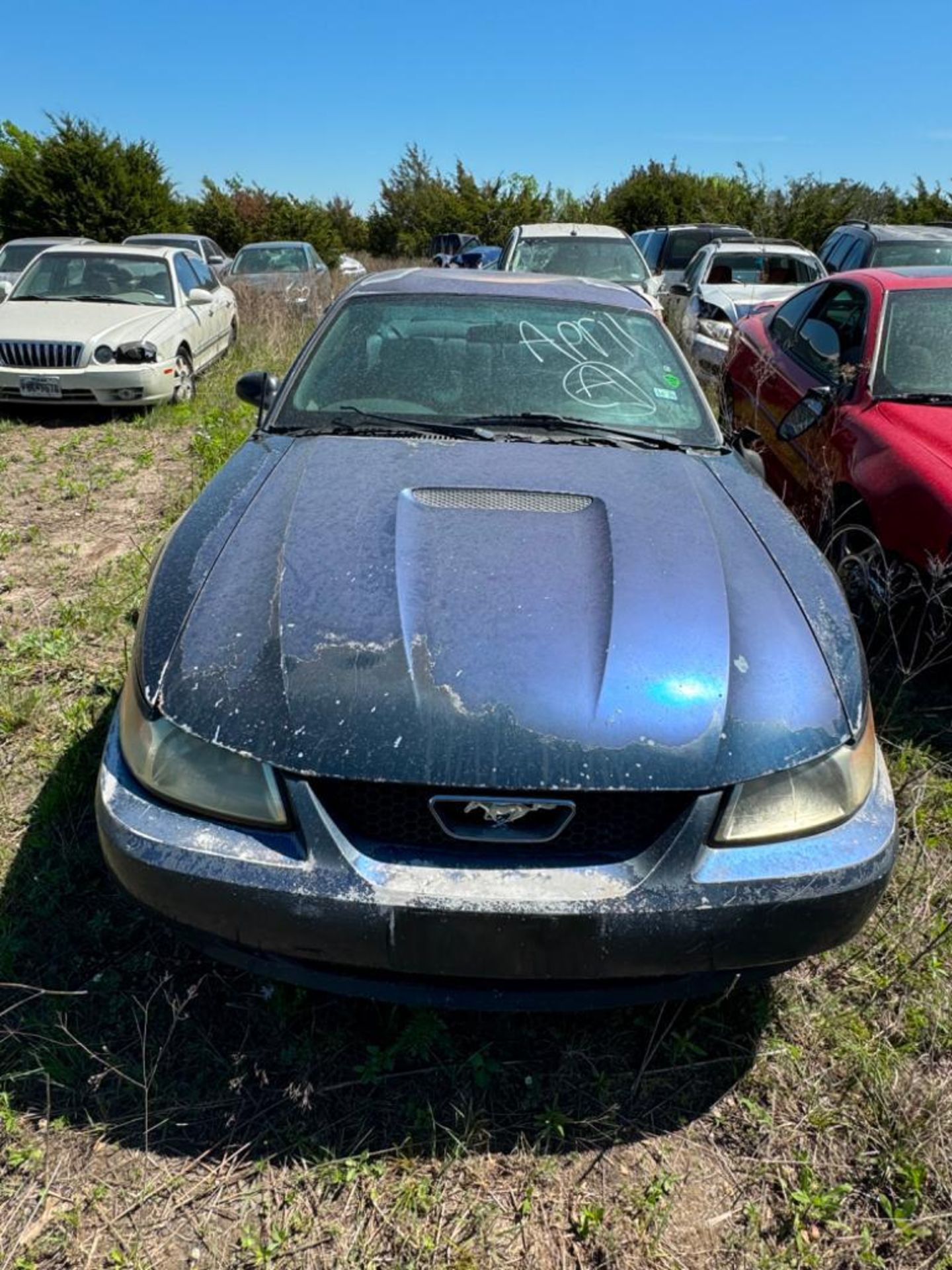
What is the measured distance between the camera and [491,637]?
189cm

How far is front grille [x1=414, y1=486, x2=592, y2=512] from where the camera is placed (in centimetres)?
239

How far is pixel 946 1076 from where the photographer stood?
6.88 feet

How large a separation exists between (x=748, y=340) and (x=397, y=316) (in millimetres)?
3344

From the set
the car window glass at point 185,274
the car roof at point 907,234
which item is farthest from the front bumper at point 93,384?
the car roof at point 907,234

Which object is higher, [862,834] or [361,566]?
[361,566]

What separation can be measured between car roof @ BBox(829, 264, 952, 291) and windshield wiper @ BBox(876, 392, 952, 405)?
82cm

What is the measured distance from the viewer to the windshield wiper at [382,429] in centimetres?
289

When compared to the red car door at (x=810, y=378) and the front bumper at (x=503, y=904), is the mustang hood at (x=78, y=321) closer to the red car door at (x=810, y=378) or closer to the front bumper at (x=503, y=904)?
the red car door at (x=810, y=378)

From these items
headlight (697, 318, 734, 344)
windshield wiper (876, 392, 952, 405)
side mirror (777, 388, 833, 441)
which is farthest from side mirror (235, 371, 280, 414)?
headlight (697, 318, 734, 344)

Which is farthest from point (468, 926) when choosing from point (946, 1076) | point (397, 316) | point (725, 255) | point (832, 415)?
point (725, 255)

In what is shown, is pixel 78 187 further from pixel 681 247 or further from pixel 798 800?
pixel 798 800

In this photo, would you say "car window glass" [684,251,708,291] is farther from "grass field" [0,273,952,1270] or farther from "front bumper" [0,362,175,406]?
"grass field" [0,273,952,1270]

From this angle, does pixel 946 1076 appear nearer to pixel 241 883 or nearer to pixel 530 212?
pixel 241 883

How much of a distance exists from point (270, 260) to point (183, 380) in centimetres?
827
